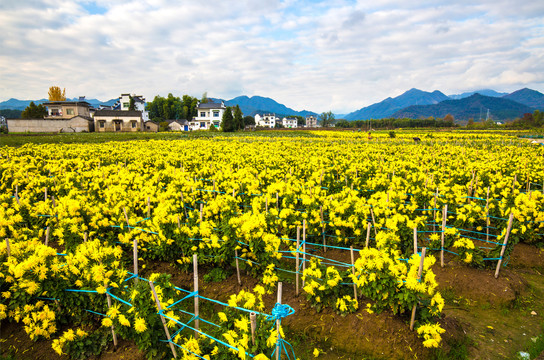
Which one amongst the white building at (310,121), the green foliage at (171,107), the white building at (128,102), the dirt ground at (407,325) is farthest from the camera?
the white building at (310,121)

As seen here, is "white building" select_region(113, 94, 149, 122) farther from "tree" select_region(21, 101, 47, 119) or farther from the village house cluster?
"tree" select_region(21, 101, 47, 119)

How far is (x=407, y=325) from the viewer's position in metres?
5.02

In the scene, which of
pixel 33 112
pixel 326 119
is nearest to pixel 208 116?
pixel 33 112

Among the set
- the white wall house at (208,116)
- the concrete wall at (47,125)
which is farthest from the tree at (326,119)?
the concrete wall at (47,125)

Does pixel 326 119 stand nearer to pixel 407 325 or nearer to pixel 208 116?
pixel 208 116

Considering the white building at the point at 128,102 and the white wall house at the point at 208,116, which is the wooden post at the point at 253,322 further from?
the white building at the point at 128,102

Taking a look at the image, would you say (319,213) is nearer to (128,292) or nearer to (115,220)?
(128,292)

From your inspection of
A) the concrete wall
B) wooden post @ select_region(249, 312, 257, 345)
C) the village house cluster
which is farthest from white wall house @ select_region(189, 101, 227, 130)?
wooden post @ select_region(249, 312, 257, 345)

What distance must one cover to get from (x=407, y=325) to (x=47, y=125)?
80.8 metres

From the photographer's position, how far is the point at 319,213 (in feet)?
25.8

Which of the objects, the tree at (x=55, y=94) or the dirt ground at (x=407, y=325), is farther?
the tree at (x=55, y=94)

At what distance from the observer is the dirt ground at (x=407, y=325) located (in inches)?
190

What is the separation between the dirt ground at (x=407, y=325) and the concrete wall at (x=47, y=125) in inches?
2913

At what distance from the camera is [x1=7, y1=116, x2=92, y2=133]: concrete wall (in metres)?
63.0
